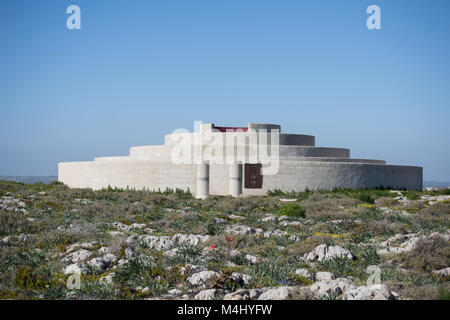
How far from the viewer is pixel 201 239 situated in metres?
11.3

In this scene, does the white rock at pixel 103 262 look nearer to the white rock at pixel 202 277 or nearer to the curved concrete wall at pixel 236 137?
the white rock at pixel 202 277

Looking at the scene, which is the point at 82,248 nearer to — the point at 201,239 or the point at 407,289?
the point at 201,239

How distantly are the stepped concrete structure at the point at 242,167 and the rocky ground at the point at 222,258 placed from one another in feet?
34.1

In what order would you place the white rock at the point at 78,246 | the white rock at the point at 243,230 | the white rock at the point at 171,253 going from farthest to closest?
1. the white rock at the point at 243,230
2. the white rock at the point at 78,246
3. the white rock at the point at 171,253

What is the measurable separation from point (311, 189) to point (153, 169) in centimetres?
1014

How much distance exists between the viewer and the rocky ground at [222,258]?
6992 mm

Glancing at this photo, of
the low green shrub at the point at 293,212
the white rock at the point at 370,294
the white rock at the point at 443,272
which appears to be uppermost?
the white rock at the point at 370,294

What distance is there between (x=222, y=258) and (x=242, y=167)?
56.4 feet

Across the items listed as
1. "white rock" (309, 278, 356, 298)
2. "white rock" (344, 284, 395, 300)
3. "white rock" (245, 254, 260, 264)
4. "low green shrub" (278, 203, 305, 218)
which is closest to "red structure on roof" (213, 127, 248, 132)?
"low green shrub" (278, 203, 305, 218)

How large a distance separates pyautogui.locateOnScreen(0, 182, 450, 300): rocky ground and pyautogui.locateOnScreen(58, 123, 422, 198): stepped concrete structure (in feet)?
34.1

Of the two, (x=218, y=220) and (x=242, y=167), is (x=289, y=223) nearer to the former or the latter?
(x=218, y=220)

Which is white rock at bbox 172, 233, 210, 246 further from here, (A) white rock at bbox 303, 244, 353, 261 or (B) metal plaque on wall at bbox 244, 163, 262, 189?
(B) metal plaque on wall at bbox 244, 163, 262, 189

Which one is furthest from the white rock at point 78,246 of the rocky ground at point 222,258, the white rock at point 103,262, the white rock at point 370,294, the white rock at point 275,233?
the white rock at point 370,294
